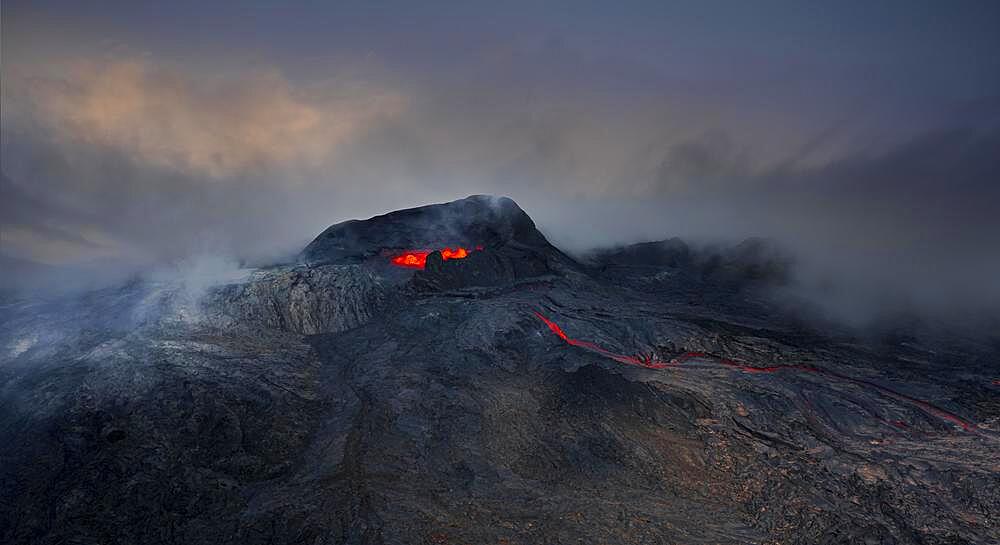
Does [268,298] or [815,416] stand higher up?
[268,298]

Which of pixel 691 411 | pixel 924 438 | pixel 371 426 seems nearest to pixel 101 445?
pixel 371 426

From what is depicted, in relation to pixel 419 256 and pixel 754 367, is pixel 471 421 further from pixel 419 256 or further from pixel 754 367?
pixel 419 256

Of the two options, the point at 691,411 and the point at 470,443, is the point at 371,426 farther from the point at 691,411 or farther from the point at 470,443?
the point at 691,411

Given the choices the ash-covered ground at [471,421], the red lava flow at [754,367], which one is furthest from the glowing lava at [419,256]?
the red lava flow at [754,367]

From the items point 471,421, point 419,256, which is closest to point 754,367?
point 471,421

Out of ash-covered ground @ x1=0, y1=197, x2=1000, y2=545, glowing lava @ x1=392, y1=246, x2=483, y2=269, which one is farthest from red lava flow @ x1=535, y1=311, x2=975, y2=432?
glowing lava @ x1=392, y1=246, x2=483, y2=269
